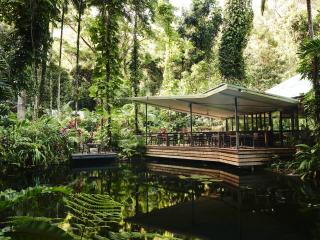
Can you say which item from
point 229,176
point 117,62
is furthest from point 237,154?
point 117,62

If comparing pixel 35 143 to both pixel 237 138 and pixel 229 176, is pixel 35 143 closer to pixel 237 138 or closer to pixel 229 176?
pixel 229 176

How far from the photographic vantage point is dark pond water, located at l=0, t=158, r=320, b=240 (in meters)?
6.00

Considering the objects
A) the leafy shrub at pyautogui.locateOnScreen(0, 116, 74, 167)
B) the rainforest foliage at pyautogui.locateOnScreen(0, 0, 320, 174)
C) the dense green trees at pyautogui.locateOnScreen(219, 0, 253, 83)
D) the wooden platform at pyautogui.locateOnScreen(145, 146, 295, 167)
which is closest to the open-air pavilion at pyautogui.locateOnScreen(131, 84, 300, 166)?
A: the wooden platform at pyautogui.locateOnScreen(145, 146, 295, 167)

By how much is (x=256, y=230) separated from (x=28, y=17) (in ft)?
42.6

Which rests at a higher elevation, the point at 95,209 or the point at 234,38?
the point at 234,38

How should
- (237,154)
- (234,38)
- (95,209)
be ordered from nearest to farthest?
(95,209)
(237,154)
(234,38)

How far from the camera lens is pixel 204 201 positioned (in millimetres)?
8508

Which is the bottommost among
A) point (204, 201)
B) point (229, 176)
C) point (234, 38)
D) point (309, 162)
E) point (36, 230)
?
point (204, 201)

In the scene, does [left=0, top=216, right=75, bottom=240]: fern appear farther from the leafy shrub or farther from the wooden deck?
the leafy shrub

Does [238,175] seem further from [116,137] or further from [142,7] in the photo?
[142,7]

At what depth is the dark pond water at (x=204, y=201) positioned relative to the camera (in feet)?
19.7

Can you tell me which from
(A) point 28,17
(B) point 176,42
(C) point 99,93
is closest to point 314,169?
(A) point 28,17

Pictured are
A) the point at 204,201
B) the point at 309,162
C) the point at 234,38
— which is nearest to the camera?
the point at 204,201

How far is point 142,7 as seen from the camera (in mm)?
25062
